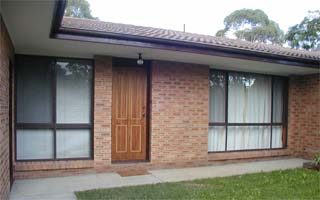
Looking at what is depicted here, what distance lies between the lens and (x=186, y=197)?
444cm

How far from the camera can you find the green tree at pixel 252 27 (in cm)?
2967

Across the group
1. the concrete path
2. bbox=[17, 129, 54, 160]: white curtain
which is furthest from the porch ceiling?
the concrete path

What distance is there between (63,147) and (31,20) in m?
3.05

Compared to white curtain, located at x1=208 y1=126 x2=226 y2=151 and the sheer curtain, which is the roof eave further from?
white curtain, located at x1=208 y1=126 x2=226 y2=151

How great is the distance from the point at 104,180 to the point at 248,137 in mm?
4392

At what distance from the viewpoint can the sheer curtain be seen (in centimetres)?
773

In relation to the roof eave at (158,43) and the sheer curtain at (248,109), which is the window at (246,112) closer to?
the sheer curtain at (248,109)

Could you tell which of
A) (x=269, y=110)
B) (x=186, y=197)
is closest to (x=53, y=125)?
(x=186, y=197)

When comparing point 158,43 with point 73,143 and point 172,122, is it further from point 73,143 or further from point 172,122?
point 73,143

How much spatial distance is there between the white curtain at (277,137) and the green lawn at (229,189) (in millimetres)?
2628

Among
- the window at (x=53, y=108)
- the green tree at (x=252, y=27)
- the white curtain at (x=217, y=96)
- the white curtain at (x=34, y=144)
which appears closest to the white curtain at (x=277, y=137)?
the white curtain at (x=217, y=96)

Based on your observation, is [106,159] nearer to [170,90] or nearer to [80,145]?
[80,145]

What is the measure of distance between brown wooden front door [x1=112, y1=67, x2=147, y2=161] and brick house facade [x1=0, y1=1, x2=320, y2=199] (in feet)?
0.48

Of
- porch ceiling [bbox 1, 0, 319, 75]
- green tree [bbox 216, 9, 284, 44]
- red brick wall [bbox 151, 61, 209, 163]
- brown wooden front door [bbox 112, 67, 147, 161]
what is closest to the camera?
porch ceiling [bbox 1, 0, 319, 75]
